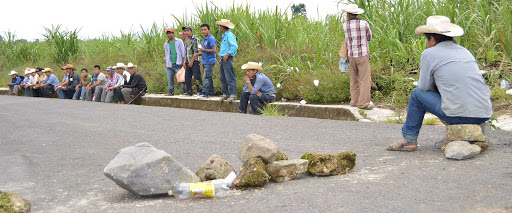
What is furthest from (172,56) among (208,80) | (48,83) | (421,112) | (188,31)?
(421,112)

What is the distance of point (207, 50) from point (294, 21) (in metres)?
3.65

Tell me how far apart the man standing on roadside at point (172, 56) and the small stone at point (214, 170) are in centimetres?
986

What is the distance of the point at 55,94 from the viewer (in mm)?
21656

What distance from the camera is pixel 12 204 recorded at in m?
4.28

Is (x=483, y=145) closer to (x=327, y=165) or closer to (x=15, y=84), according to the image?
(x=327, y=165)

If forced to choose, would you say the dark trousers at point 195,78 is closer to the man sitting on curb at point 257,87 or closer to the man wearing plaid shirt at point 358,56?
the man sitting on curb at point 257,87

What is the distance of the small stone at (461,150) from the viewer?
558 cm

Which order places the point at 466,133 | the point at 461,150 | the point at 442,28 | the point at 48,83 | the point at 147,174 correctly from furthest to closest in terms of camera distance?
the point at 48,83 → the point at 442,28 → the point at 466,133 → the point at 461,150 → the point at 147,174

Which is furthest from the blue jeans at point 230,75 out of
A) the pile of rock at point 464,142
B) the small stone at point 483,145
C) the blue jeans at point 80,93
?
the small stone at point 483,145

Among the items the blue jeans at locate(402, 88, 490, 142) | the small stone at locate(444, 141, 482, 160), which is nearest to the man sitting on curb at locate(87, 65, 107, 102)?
the blue jeans at locate(402, 88, 490, 142)

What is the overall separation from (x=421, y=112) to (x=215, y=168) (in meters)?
2.48

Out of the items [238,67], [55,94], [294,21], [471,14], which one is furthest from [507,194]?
[55,94]

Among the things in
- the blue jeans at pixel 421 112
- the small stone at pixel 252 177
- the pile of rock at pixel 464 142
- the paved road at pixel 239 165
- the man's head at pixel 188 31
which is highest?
the man's head at pixel 188 31

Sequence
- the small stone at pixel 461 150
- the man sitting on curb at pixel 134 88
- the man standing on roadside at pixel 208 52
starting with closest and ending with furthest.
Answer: the small stone at pixel 461 150 → the man standing on roadside at pixel 208 52 → the man sitting on curb at pixel 134 88
